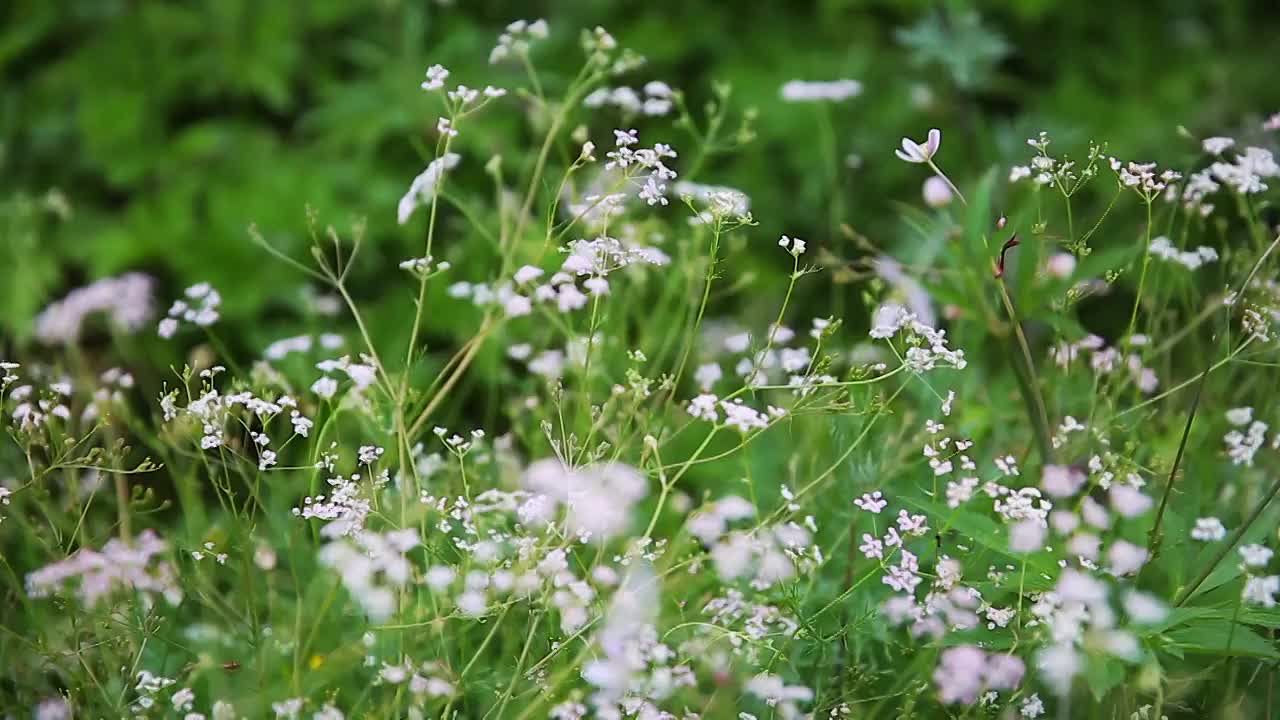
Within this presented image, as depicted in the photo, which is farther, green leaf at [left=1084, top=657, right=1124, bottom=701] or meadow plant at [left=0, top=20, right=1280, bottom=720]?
meadow plant at [left=0, top=20, right=1280, bottom=720]

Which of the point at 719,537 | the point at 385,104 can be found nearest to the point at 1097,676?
the point at 719,537

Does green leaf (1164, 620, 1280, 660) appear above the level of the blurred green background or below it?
above

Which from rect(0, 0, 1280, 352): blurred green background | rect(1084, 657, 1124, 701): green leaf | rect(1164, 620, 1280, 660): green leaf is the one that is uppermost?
rect(1084, 657, 1124, 701): green leaf

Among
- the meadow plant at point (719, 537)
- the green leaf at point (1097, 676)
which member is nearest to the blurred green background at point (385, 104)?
the meadow plant at point (719, 537)

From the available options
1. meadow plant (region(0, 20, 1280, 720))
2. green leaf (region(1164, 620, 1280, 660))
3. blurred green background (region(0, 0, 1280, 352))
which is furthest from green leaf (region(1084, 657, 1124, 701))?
blurred green background (region(0, 0, 1280, 352))

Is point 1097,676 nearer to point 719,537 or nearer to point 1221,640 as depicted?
point 1221,640

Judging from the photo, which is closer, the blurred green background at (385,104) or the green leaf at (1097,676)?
the green leaf at (1097,676)

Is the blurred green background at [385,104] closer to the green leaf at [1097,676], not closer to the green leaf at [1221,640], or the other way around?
the green leaf at [1221,640]

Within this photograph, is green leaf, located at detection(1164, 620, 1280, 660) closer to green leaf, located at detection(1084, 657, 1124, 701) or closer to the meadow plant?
the meadow plant

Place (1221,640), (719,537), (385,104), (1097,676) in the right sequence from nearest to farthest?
(1097,676) < (1221,640) < (719,537) < (385,104)
